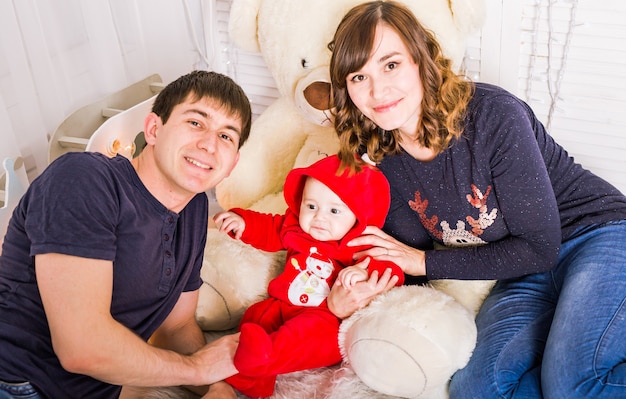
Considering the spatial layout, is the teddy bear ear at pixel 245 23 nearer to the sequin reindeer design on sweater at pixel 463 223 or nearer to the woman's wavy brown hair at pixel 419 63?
the woman's wavy brown hair at pixel 419 63

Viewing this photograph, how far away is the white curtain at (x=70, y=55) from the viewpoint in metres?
1.71

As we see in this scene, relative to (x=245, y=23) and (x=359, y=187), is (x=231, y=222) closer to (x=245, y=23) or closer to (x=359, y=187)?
(x=359, y=187)

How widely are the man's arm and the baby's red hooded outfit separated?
22 centimetres

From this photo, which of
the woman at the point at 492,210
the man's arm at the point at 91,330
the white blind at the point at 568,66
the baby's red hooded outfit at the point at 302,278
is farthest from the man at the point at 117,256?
the white blind at the point at 568,66

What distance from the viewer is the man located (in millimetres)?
1215

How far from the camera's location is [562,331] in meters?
1.43

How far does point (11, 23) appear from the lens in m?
1.66

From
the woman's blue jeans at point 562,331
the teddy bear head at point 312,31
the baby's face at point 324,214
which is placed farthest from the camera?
the teddy bear head at point 312,31

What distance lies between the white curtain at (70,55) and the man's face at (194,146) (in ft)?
1.75

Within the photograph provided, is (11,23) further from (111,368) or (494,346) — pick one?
(494,346)

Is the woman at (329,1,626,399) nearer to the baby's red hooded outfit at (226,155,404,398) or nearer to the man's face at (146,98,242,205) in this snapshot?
the baby's red hooded outfit at (226,155,404,398)

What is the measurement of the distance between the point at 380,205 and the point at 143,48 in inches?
40.6

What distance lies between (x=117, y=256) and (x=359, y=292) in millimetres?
561

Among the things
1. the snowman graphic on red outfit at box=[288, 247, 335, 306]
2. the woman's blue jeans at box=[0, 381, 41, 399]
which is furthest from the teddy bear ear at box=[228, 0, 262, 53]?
the woman's blue jeans at box=[0, 381, 41, 399]
